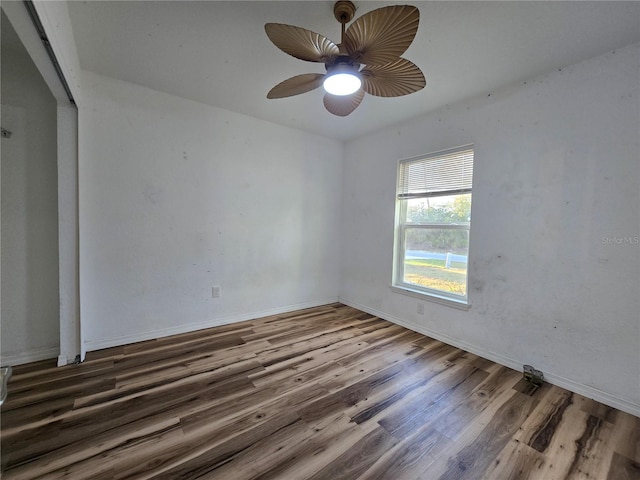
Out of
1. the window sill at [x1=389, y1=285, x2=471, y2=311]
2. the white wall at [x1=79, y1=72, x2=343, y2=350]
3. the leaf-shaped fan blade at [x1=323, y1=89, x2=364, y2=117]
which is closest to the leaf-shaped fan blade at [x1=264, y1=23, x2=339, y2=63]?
the leaf-shaped fan blade at [x1=323, y1=89, x2=364, y2=117]

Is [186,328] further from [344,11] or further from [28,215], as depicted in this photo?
[344,11]

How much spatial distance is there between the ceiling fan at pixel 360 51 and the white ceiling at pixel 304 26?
1.13ft

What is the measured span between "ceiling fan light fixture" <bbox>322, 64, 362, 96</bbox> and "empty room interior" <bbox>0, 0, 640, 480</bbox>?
0.6 inches

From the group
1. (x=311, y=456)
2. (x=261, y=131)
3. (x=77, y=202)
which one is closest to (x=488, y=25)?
(x=261, y=131)

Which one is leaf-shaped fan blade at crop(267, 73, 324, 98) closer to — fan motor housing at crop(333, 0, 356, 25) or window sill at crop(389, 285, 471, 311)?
Result: fan motor housing at crop(333, 0, 356, 25)

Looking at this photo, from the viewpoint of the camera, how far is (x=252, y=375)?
2.13m

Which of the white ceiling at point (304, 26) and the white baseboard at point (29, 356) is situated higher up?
the white ceiling at point (304, 26)

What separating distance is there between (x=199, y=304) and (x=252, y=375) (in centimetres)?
122

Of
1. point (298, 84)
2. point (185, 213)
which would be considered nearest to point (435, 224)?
point (298, 84)

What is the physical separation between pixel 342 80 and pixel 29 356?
3.28 m

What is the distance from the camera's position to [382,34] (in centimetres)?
131

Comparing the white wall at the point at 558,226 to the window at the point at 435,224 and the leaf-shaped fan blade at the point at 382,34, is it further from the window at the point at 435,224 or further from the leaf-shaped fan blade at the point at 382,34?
the leaf-shaped fan blade at the point at 382,34

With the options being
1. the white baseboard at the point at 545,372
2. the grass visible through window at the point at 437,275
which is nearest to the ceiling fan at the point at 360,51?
the grass visible through window at the point at 437,275

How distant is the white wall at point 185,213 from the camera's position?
2.43 meters
